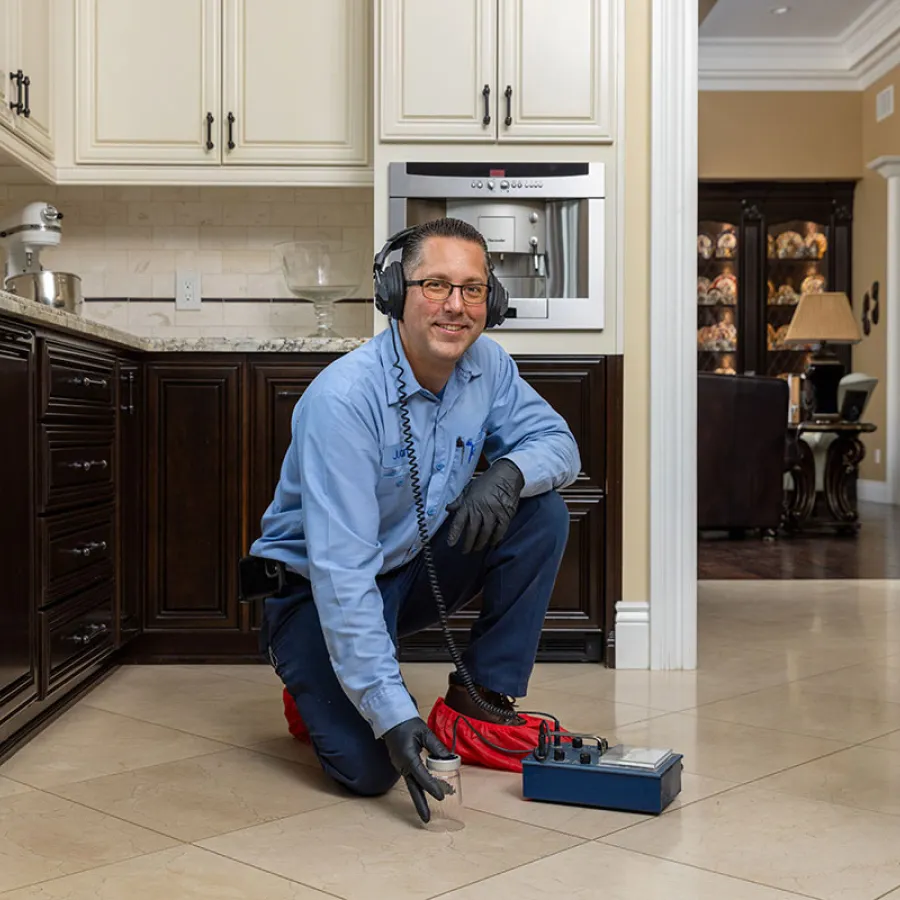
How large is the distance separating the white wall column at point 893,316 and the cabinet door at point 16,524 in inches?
339

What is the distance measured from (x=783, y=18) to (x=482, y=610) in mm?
8652

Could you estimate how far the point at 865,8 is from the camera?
9656 mm

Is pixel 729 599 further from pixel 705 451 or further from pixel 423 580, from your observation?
pixel 423 580

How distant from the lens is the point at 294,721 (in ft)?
8.63

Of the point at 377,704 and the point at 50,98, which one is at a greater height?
the point at 50,98

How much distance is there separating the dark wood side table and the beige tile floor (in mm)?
4278

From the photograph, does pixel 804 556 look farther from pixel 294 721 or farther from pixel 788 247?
pixel 788 247

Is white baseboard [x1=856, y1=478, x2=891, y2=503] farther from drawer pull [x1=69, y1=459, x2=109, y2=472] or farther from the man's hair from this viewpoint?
the man's hair

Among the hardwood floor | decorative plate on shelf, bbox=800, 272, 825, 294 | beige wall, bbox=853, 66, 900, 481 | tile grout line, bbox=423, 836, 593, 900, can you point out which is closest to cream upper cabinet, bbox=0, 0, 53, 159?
tile grout line, bbox=423, 836, 593, 900

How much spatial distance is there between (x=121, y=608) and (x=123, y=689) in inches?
9.8

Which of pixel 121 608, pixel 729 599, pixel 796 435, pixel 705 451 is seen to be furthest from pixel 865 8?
pixel 121 608

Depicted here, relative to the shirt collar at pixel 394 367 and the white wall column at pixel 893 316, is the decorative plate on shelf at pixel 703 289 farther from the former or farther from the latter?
the shirt collar at pixel 394 367

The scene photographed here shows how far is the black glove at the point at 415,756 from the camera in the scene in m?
1.98

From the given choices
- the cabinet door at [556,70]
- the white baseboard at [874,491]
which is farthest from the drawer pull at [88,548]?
the white baseboard at [874,491]
